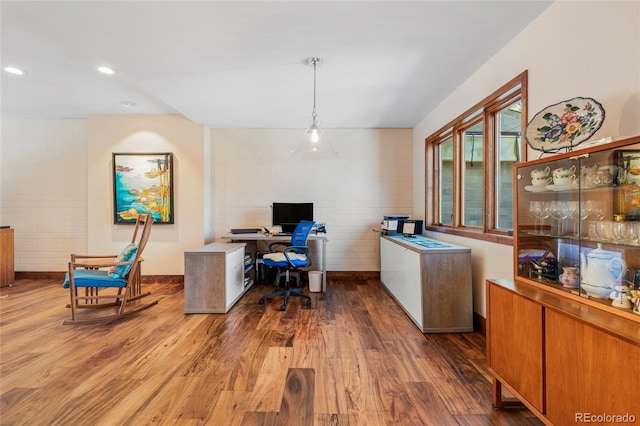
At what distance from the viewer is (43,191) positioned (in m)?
4.76

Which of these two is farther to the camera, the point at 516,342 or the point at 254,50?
the point at 254,50

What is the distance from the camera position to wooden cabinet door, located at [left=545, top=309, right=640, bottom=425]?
993 millimetres

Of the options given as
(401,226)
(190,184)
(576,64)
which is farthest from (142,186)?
(576,64)

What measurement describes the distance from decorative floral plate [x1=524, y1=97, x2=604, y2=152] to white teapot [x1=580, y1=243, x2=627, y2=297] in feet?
1.95

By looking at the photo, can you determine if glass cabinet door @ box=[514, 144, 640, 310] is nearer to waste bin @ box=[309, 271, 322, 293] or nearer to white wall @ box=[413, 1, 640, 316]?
white wall @ box=[413, 1, 640, 316]

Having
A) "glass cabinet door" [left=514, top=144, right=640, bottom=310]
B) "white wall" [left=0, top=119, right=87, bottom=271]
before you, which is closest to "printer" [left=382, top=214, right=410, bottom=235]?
"glass cabinet door" [left=514, top=144, right=640, bottom=310]

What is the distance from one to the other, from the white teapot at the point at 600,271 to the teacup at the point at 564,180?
34 centimetres

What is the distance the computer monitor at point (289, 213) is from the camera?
463cm

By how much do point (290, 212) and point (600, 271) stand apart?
3.76 metres

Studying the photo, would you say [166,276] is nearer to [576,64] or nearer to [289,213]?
[289,213]

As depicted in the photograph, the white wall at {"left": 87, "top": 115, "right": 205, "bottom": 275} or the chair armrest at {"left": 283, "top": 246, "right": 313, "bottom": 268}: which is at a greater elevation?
the white wall at {"left": 87, "top": 115, "right": 205, "bottom": 275}

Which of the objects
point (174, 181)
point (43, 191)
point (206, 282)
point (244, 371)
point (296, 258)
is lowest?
point (244, 371)

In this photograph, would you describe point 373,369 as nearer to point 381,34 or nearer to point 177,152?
point 381,34

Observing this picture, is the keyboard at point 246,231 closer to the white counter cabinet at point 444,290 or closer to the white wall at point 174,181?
the white wall at point 174,181
